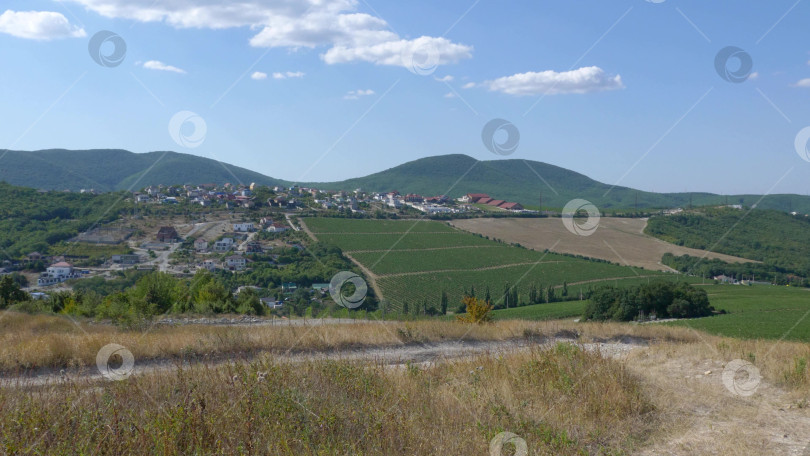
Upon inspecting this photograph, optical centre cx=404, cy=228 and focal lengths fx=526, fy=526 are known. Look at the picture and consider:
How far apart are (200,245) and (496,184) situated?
136 metres

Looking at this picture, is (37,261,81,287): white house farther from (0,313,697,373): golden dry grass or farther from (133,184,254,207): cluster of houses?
(133,184,254,207): cluster of houses

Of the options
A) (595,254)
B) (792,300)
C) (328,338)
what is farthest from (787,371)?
(595,254)

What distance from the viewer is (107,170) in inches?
5285

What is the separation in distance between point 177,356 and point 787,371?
9.33m

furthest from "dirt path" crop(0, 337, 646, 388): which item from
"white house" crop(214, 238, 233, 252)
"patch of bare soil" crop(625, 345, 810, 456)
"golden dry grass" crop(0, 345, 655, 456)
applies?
"white house" crop(214, 238, 233, 252)

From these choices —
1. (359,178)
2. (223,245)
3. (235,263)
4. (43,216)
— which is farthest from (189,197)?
(359,178)

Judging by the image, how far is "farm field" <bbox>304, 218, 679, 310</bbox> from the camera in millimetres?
51781

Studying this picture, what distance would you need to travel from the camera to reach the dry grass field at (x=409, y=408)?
4.04 metres

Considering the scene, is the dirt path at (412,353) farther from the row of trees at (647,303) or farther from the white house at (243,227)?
the white house at (243,227)

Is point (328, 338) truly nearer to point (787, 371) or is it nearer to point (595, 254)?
point (787, 371)

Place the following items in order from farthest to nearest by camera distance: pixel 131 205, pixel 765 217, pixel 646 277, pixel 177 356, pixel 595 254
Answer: pixel 765 217
pixel 595 254
pixel 646 277
pixel 131 205
pixel 177 356

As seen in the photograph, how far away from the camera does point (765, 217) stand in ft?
325

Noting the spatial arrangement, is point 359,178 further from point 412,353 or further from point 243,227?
point 412,353

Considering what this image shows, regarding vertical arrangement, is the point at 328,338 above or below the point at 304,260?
above
